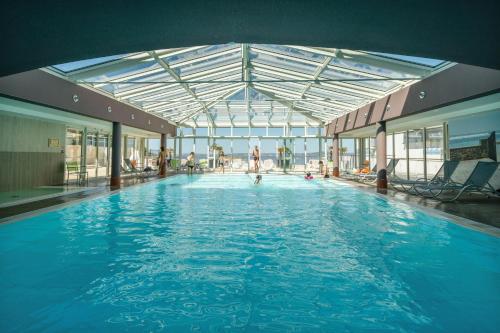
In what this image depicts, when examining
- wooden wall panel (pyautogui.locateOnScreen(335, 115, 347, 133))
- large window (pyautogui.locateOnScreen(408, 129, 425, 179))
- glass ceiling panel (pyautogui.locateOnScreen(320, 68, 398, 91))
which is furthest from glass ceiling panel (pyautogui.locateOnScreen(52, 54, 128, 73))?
large window (pyautogui.locateOnScreen(408, 129, 425, 179))

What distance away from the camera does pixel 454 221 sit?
5426mm

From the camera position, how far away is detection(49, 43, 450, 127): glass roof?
780cm

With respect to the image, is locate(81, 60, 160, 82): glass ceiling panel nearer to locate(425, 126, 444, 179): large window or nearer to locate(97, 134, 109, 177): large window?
locate(97, 134, 109, 177): large window

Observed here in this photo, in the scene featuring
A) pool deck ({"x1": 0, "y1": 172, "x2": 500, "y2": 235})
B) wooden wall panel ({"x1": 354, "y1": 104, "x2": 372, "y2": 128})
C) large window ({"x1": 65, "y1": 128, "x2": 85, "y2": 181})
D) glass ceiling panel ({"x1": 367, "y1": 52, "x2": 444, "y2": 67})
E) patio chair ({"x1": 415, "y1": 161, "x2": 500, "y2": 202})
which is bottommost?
pool deck ({"x1": 0, "y1": 172, "x2": 500, "y2": 235})

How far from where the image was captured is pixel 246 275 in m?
3.26

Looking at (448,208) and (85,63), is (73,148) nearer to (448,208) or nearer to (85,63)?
(85,63)

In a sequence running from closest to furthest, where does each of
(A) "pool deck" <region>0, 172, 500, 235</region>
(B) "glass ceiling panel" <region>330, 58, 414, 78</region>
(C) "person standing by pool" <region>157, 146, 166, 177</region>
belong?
(A) "pool deck" <region>0, 172, 500, 235</region> → (B) "glass ceiling panel" <region>330, 58, 414, 78</region> → (C) "person standing by pool" <region>157, 146, 166, 177</region>

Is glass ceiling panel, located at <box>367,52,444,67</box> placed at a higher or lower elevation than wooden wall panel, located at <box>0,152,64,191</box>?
higher

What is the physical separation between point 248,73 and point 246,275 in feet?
34.3

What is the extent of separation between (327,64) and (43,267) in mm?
8476

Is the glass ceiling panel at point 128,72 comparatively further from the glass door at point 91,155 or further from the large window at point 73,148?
the glass door at point 91,155

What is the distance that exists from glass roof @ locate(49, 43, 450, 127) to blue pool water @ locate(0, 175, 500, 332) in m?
4.30

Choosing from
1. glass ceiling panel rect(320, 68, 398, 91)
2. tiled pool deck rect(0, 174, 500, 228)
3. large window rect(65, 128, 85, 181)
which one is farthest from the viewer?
large window rect(65, 128, 85, 181)

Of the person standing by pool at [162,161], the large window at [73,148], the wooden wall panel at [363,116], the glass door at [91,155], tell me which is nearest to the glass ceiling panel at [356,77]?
the wooden wall panel at [363,116]
